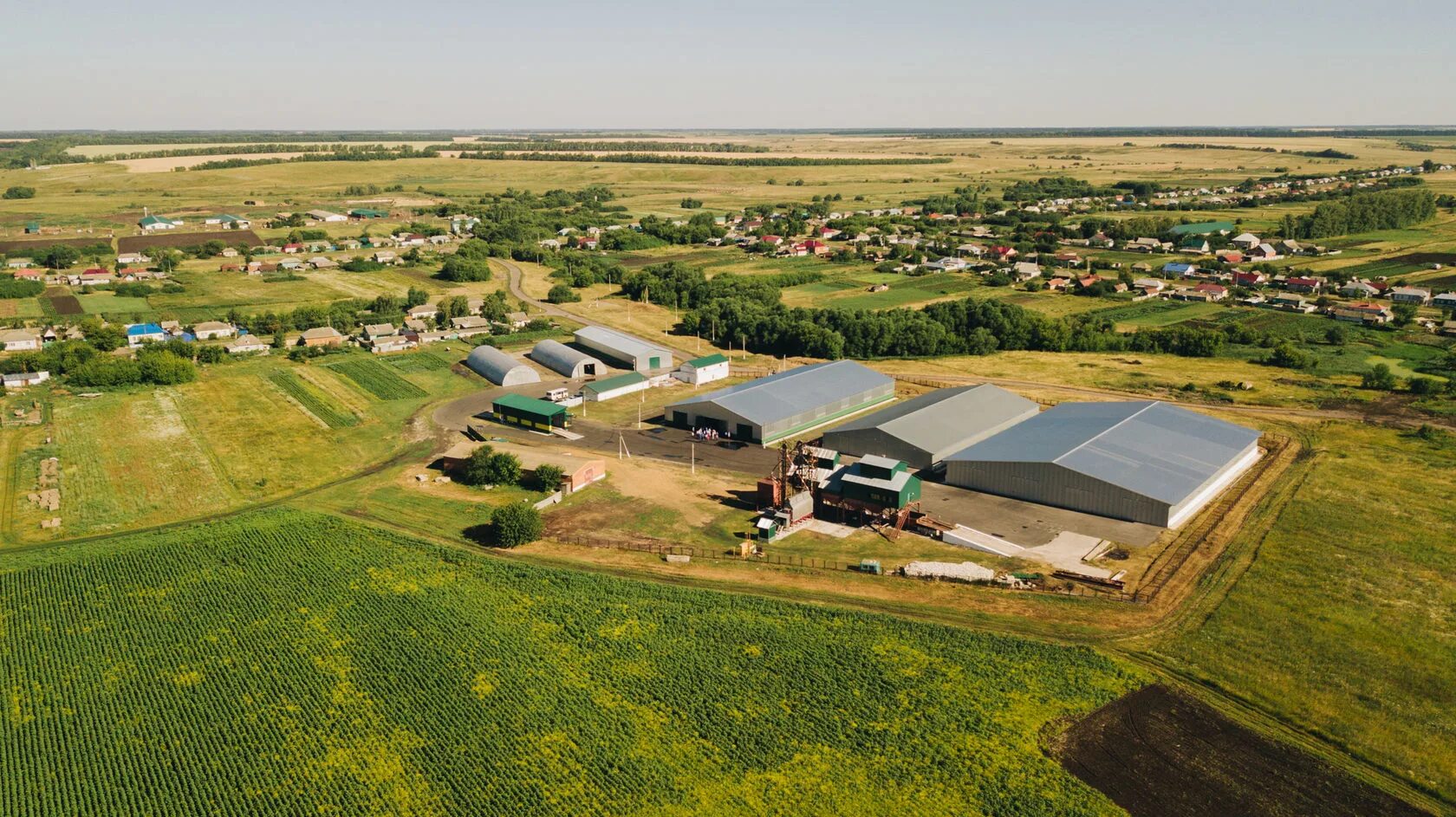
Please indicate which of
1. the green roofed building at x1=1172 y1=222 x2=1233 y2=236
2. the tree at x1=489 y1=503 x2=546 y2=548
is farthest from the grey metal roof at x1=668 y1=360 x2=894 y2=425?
the green roofed building at x1=1172 y1=222 x2=1233 y2=236

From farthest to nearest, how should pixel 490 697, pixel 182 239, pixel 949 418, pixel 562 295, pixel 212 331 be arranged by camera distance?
pixel 182 239 → pixel 562 295 → pixel 212 331 → pixel 949 418 → pixel 490 697

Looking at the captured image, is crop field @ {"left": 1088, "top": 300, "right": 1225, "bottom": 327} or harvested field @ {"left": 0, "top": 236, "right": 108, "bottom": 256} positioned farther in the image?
harvested field @ {"left": 0, "top": 236, "right": 108, "bottom": 256}

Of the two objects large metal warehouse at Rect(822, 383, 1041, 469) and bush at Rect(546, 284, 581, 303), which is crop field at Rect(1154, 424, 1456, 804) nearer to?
large metal warehouse at Rect(822, 383, 1041, 469)

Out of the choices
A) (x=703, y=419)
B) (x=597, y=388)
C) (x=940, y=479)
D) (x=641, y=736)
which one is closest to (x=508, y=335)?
(x=597, y=388)

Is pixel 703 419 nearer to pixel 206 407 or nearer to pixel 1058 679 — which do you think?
pixel 1058 679

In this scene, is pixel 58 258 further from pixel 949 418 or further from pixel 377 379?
pixel 949 418

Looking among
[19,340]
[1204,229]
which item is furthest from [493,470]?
[1204,229]
